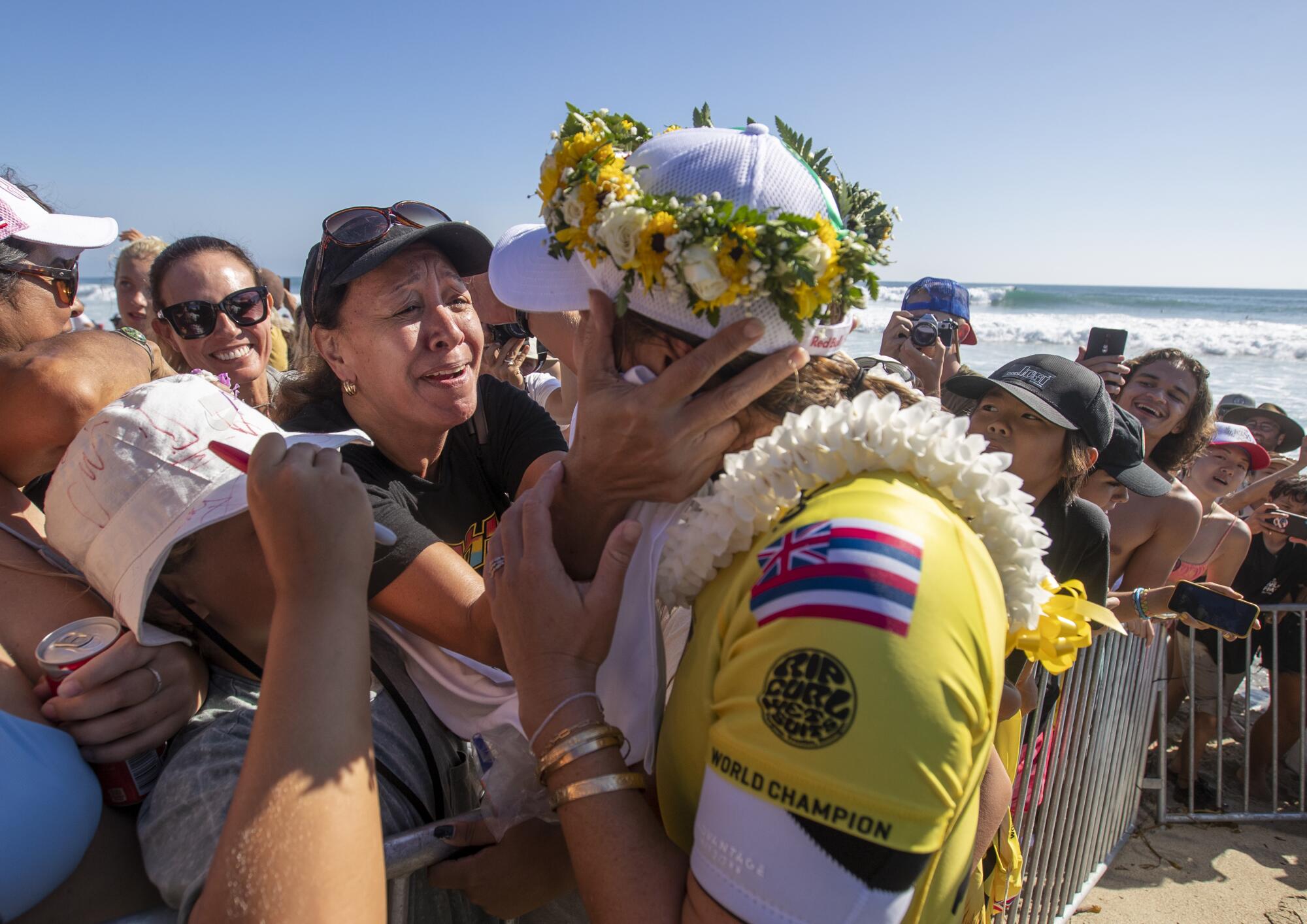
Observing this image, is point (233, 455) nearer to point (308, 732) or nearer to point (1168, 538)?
point (308, 732)

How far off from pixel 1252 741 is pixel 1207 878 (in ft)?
5.62

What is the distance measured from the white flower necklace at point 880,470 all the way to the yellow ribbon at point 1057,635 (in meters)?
0.14

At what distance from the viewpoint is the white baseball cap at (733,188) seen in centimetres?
145

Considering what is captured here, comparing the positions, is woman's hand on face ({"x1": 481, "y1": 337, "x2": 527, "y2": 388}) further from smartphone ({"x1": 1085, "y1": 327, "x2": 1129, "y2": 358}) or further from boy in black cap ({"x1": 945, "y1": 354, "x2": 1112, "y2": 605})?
smartphone ({"x1": 1085, "y1": 327, "x2": 1129, "y2": 358})

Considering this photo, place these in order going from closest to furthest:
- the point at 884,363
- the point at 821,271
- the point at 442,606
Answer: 1. the point at 821,271
2. the point at 442,606
3. the point at 884,363

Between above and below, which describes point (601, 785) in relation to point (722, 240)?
below

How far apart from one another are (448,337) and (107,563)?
111cm

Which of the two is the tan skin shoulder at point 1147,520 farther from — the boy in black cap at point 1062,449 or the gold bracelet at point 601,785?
the gold bracelet at point 601,785

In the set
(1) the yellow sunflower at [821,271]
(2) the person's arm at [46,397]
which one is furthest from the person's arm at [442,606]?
(1) the yellow sunflower at [821,271]

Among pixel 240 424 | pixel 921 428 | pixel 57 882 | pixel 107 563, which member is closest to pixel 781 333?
pixel 921 428

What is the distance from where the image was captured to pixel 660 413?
151 cm

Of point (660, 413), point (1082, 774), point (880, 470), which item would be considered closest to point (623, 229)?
point (660, 413)

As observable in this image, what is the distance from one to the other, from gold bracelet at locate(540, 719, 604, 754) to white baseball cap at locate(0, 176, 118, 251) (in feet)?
6.45

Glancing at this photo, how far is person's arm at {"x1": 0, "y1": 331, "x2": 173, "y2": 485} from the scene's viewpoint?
5.78 feet
